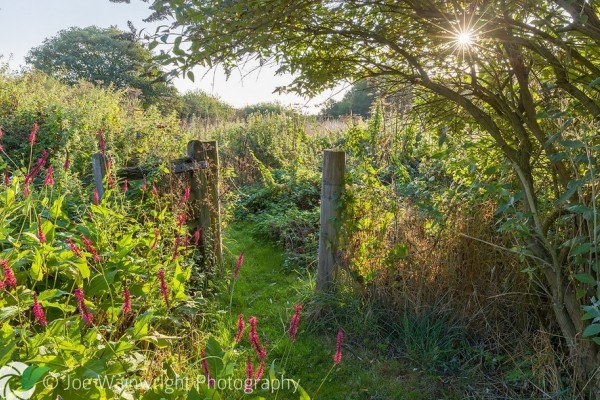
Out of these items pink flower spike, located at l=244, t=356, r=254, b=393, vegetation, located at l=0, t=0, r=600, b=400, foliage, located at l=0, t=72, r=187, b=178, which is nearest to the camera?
pink flower spike, located at l=244, t=356, r=254, b=393

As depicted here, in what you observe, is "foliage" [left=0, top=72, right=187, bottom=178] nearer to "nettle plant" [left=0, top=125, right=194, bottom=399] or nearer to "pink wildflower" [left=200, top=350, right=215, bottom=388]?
"nettle plant" [left=0, top=125, right=194, bottom=399]

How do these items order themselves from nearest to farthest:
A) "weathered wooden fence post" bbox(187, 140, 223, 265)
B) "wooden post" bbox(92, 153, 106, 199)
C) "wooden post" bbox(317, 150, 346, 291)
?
"wooden post" bbox(92, 153, 106, 199) → "wooden post" bbox(317, 150, 346, 291) → "weathered wooden fence post" bbox(187, 140, 223, 265)

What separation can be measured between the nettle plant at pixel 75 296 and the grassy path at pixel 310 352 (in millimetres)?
593

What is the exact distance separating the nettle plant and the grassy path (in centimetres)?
59

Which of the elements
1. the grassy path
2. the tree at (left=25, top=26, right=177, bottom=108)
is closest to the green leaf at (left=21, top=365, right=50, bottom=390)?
the grassy path

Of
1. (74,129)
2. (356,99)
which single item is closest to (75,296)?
(74,129)

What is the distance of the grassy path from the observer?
2.80 meters

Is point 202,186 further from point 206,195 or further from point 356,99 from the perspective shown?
point 356,99

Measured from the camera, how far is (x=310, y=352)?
323 cm

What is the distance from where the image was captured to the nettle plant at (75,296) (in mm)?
1440

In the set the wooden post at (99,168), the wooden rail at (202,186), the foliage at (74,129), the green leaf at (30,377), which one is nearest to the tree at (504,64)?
the green leaf at (30,377)

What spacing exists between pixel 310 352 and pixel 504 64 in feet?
7.58

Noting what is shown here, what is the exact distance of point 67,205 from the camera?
3408mm

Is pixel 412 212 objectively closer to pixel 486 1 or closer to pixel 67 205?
pixel 486 1
